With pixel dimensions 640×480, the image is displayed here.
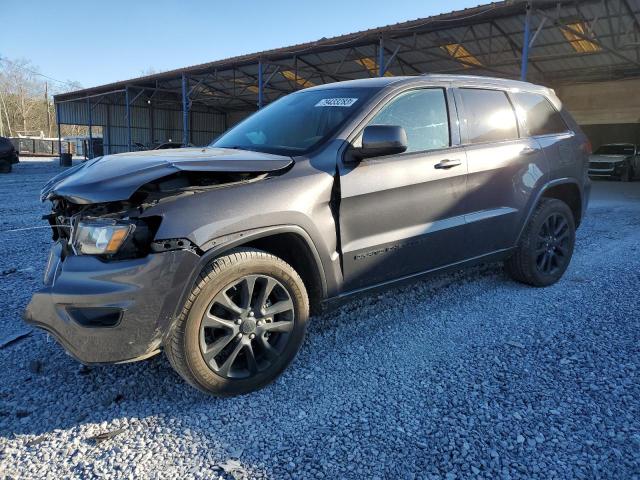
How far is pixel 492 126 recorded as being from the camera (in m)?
3.87

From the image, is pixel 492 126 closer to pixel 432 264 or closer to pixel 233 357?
pixel 432 264

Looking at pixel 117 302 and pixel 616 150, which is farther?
pixel 616 150

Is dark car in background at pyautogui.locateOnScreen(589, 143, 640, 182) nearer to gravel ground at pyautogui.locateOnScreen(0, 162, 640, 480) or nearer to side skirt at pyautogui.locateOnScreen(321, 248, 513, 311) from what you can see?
side skirt at pyautogui.locateOnScreen(321, 248, 513, 311)

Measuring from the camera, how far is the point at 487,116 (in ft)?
12.6

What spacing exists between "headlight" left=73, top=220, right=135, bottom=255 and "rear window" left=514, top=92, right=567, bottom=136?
3.46 m

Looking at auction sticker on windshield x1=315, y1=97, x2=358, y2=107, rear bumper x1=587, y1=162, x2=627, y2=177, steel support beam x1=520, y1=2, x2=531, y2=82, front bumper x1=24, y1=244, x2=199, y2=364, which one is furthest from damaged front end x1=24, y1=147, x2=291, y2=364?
rear bumper x1=587, y1=162, x2=627, y2=177

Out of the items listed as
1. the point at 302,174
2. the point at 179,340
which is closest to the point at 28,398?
the point at 179,340

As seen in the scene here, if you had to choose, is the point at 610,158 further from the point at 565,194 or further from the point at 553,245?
the point at 553,245

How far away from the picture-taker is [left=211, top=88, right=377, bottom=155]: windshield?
122 inches

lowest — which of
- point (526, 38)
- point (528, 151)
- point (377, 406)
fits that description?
point (377, 406)

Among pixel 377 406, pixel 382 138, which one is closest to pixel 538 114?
pixel 382 138

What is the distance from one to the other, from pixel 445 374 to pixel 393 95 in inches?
73.1

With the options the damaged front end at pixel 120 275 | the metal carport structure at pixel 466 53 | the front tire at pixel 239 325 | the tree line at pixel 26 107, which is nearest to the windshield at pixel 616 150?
the metal carport structure at pixel 466 53

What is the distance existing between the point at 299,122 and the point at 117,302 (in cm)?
183
